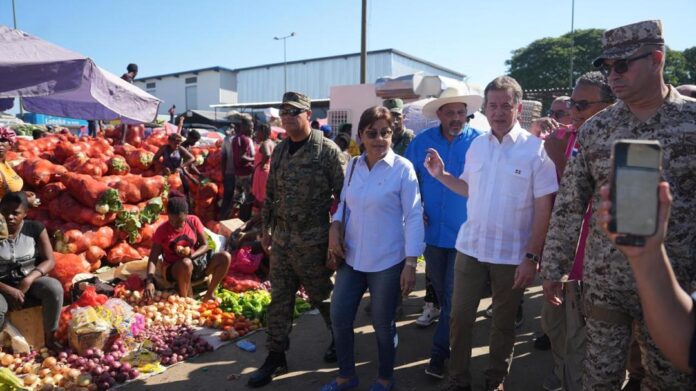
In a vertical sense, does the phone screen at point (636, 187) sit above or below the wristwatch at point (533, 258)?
above

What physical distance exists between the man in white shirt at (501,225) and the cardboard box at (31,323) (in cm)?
358

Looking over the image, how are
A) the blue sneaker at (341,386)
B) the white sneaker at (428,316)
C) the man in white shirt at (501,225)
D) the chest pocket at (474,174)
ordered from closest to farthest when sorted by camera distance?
the man in white shirt at (501,225) < the chest pocket at (474,174) < the blue sneaker at (341,386) < the white sneaker at (428,316)

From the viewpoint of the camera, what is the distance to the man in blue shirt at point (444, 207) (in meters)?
3.75

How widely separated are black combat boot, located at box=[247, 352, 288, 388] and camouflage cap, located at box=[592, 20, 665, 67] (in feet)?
9.86

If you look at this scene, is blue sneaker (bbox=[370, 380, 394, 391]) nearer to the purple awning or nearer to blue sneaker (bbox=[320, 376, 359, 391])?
blue sneaker (bbox=[320, 376, 359, 391])

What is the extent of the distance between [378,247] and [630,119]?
163cm

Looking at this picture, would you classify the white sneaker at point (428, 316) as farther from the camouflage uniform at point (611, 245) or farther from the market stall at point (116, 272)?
the camouflage uniform at point (611, 245)

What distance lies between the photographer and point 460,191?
3.41m

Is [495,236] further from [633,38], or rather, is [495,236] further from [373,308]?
[633,38]

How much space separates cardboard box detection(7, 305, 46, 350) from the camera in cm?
421

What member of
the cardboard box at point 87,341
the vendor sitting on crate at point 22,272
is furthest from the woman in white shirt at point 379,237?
the vendor sitting on crate at point 22,272

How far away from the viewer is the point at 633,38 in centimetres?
206

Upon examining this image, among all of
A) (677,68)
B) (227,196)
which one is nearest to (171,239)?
(227,196)

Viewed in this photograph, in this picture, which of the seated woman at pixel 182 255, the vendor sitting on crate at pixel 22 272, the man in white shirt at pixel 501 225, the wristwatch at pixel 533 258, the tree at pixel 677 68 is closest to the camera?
the wristwatch at pixel 533 258
